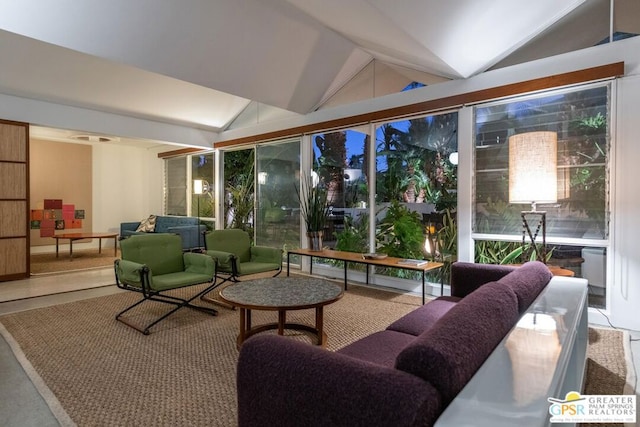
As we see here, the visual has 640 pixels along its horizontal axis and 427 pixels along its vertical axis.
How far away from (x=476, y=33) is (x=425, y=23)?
1.99 feet

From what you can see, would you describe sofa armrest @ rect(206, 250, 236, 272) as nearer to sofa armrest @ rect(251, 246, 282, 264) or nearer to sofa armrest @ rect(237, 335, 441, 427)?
sofa armrest @ rect(251, 246, 282, 264)

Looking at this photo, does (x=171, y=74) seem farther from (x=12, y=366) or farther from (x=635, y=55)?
(x=635, y=55)

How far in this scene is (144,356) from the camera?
260 centimetres

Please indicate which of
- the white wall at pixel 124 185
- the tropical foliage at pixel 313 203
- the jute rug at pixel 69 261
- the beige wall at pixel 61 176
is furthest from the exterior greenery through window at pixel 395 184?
the beige wall at pixel 61 176

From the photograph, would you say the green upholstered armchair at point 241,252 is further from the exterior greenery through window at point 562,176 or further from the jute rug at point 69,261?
the jute rug at point 69,261

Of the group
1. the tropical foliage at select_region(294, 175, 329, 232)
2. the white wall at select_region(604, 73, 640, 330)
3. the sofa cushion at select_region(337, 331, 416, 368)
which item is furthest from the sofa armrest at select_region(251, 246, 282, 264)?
the white wall at select_region(604, 73, 640, 330)

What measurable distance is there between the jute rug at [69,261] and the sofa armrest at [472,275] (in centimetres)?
598

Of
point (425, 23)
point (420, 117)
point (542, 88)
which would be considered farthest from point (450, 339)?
point (420, 117)

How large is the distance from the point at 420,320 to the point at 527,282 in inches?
27.4

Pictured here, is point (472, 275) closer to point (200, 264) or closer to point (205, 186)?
point (200, 264)

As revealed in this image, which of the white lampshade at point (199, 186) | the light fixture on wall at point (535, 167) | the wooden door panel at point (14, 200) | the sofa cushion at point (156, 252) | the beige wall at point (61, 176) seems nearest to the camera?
the light fixture on wall at point (535, 167)

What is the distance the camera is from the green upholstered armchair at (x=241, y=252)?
13.2 ft

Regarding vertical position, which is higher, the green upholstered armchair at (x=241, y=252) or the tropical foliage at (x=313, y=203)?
the tropical foliage at (x=313, y=203)

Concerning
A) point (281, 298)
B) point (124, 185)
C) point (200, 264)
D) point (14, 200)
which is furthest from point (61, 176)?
point (281, 298)
